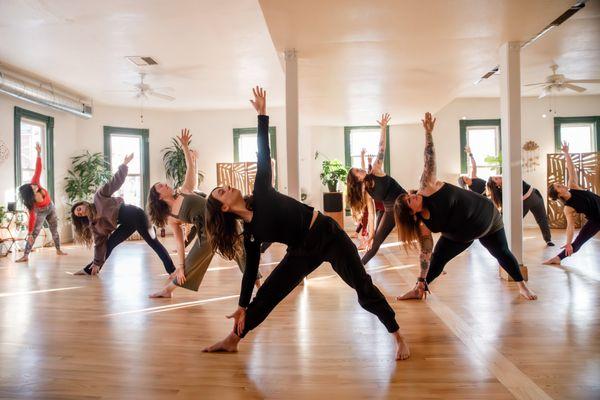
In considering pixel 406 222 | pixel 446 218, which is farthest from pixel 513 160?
pixel 406 222

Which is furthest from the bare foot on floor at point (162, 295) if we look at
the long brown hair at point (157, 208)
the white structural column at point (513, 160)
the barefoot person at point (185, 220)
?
the white structural column at point (513, 160)

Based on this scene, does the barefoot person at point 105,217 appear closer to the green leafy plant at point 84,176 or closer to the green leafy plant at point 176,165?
the green leafy plant at point 84,176

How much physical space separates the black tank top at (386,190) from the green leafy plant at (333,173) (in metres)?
5.12

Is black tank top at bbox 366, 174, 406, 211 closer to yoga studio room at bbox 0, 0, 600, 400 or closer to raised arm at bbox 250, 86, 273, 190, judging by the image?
yoga studio room at bbox 0, 0, 600, 400

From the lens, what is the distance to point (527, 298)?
3.78m

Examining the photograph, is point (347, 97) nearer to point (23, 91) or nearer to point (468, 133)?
point (468, 133)

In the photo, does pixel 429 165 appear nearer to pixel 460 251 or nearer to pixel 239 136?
pixel 460 251

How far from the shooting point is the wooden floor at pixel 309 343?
2.16 meters

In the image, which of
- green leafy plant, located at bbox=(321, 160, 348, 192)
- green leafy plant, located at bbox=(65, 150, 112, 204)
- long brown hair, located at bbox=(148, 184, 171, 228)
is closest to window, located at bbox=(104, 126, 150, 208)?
green leafy plant, located at bbox=(65, 150, 112, 204)

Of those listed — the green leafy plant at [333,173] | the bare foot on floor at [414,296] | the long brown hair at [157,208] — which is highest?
the green leafy plant at [333,173]

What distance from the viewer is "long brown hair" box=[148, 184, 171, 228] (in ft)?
12.6

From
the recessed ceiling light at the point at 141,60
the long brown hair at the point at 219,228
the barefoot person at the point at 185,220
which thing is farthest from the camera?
the recessed ceiling light at the point at 141,60

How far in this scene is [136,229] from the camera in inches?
198

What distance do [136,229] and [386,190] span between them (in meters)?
2.92
